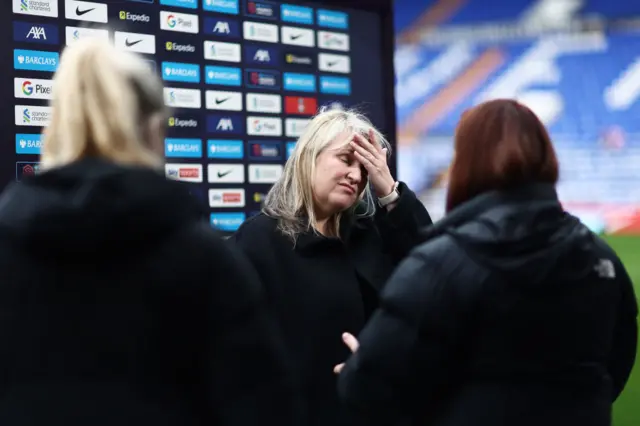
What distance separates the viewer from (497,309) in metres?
1.59

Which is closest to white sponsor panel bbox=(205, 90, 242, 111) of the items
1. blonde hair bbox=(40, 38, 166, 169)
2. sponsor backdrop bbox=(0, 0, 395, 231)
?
sponsor backdrop bbox=(0, 0, 395, 231)

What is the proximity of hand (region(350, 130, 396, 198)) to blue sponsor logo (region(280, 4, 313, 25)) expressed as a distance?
0.59m

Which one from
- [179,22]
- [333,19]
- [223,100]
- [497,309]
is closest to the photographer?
[497,309]

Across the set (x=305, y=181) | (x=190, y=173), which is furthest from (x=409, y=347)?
(x=190, y=173)

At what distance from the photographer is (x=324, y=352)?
234cm

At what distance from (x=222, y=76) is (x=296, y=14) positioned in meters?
0.35

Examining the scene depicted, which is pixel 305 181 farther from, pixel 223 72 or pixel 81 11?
pixel 81 11

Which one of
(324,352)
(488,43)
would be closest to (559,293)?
(324,352)

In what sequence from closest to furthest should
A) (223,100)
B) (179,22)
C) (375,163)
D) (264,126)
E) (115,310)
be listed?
(115,310) → (375,163) → (179,22) → (223,100) → (264,126)

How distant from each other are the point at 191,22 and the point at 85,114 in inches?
52.2

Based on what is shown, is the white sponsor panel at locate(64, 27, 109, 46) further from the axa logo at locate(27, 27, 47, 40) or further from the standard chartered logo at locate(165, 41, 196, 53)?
the standard chartered logo at locate(165, 41, 196, 53)

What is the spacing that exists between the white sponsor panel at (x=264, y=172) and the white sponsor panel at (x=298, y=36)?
0.41m

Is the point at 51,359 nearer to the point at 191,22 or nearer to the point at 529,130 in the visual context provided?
the point at 529,130

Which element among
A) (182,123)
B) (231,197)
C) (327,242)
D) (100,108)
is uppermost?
(182,123)
